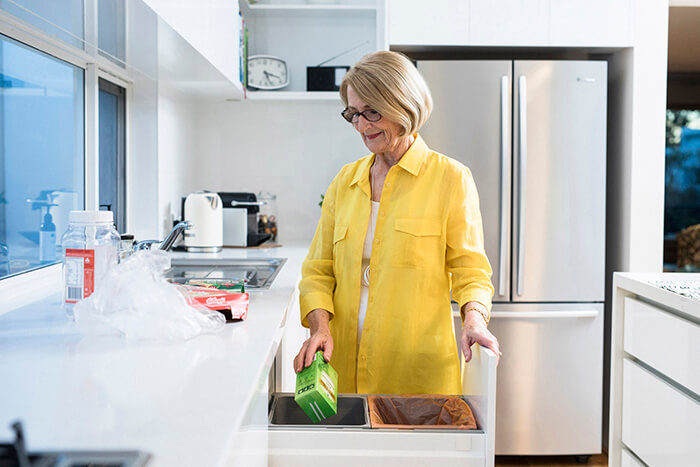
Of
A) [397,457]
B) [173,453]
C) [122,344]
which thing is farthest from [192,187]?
[173,453]

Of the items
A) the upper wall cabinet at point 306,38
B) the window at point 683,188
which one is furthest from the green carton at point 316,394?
the window at point 683,188

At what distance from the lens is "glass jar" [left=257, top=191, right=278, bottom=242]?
300cm

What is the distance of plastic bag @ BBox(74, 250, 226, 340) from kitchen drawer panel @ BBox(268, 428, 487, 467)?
302 millimetres

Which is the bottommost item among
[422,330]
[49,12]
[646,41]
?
[422,330]

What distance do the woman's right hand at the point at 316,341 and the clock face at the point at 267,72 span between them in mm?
1719

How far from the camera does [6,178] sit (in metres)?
1.64

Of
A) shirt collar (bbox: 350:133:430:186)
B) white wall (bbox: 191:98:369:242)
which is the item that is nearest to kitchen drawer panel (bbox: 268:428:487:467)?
shirt collar (bbox: 350:133:430:186)

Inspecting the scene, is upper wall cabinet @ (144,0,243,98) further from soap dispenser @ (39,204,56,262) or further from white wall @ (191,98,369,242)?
soap dispenser @ (39,204,56,262)

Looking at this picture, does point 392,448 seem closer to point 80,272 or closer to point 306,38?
point 80,272

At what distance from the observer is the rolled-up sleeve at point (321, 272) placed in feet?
5.14

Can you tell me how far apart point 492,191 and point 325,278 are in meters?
1.16

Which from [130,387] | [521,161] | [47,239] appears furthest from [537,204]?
[130,387]

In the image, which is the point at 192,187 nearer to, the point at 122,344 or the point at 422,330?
the point at 422,330

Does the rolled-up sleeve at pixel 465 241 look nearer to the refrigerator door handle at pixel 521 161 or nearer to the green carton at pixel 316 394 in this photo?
the green carton at pixel 316 394
